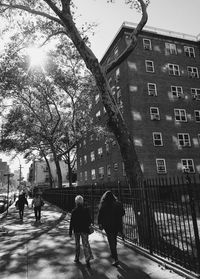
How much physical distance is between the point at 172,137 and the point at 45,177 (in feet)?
220

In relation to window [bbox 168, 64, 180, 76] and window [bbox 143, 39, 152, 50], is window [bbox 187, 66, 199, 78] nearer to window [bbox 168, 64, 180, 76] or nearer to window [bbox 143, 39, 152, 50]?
window [bbox 168, 64, 180, 76]

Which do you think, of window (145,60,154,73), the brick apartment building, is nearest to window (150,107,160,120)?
the brick apartment building

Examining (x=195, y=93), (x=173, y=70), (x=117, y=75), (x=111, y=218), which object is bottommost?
(x=111, y=218)

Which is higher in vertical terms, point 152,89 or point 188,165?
point 152,89

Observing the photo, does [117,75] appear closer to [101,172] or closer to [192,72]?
[192,72]

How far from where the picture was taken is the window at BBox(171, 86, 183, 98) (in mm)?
31609

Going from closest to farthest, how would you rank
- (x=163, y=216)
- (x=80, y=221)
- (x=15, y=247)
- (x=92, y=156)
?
(x=163, y=216), (x=80, y=221), (x=15, y=247), (x=92, y=156)

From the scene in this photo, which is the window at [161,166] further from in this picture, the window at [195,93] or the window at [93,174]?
the window at [93,174]

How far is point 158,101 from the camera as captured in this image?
30359 mm

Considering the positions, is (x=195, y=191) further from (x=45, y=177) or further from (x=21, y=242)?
(x=45, y=177)

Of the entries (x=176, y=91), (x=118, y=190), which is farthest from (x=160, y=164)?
(x=118, y=190)

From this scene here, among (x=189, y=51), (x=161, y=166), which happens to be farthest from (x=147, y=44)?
(x=161, y=166)

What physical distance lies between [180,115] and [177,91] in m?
3.31

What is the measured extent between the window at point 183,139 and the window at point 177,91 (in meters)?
5.18
